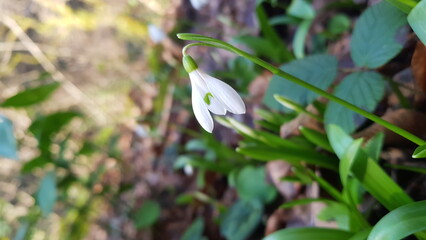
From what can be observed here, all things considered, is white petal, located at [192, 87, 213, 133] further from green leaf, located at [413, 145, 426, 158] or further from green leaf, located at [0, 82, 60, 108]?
green leaf, located at [0, 82, 60, 108]

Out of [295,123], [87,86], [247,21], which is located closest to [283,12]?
[247,21]

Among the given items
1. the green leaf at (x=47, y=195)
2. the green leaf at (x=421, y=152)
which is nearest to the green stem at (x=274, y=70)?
the green leaf at (x=421, y=152)

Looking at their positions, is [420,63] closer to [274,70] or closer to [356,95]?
[356,95]

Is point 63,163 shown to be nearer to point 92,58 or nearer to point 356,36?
point 356,36

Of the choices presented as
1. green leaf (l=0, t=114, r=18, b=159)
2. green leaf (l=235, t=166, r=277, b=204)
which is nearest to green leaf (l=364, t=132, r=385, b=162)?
green leaf (l=235, t=166, r=277, b=204)

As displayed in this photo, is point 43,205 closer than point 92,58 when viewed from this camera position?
Yes
